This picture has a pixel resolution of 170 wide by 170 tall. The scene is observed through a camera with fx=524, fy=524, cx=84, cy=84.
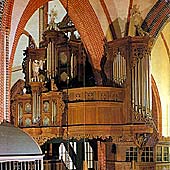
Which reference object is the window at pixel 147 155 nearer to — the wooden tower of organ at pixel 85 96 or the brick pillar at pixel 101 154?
the brick pillar at pixel 101 154

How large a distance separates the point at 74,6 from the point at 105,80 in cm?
210

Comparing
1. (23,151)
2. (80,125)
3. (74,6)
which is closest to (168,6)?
(74,6)

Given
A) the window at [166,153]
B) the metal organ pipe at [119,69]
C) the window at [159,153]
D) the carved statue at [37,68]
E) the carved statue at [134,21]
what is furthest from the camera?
the window at [166,153]

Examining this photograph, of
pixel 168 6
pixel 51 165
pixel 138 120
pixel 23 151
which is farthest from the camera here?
pixel 51 165

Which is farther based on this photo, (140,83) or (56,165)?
(56,165)

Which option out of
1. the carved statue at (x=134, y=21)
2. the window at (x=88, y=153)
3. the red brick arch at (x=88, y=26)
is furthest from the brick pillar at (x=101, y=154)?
the carved statue at (x=134, y=21)

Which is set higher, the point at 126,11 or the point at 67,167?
the point at 126,11

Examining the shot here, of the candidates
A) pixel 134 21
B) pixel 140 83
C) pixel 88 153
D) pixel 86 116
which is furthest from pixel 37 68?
pixel 88 153

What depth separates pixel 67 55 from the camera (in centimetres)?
1396

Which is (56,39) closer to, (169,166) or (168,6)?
(168,6)

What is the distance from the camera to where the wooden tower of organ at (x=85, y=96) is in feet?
40.3

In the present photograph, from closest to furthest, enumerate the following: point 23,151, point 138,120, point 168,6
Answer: point 23,151, point 138,120, point 168,6

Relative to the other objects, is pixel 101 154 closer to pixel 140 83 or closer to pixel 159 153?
pixel 140 83

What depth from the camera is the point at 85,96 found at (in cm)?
1235
